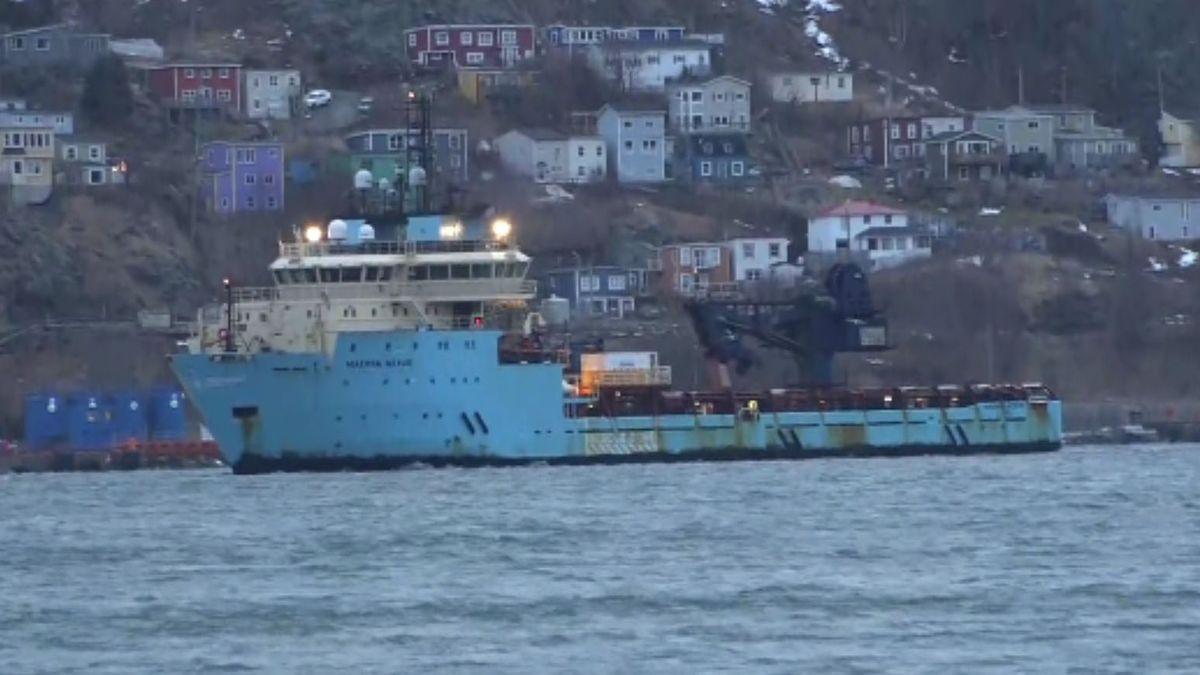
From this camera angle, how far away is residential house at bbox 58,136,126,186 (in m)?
113

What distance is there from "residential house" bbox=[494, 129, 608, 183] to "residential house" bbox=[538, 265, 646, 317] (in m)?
10.2

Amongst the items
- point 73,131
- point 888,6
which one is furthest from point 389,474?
point 888,6

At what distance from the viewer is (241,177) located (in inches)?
4532

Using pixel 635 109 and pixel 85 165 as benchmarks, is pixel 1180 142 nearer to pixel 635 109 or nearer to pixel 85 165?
pixel 635 109

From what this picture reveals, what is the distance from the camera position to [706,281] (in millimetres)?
113062

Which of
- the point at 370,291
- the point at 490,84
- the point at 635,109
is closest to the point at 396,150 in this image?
the point at 490,84

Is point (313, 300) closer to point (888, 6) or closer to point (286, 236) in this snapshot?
point (286, 236)

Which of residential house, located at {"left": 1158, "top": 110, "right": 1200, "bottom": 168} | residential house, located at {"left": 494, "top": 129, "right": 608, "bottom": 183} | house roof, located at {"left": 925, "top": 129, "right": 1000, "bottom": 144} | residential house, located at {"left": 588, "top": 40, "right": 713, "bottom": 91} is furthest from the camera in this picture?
residential house, located at {"left": 1158, "top": 110, "right": 1200, "bottom": 168}

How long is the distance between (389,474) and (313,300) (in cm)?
430

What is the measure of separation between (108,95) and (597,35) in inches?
770

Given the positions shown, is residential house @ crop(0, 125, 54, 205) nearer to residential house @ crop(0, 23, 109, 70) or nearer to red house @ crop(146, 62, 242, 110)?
red house @ crop(146, 62, 242, 110)

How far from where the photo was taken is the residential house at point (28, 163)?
4412 inches

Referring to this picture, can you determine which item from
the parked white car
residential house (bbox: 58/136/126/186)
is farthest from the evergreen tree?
the parked white car

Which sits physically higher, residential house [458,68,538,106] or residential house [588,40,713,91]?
residential house [588,40,713,91]
